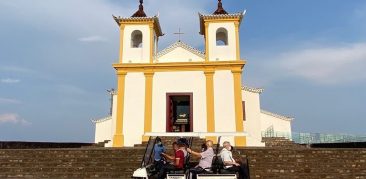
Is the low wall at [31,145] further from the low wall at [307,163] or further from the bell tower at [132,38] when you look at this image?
the low wall at [307,163]

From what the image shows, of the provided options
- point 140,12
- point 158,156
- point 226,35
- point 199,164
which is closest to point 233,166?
point 199,164

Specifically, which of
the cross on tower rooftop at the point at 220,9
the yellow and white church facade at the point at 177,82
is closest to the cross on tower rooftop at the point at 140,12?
the yellow and white church facade at the point at 177,82

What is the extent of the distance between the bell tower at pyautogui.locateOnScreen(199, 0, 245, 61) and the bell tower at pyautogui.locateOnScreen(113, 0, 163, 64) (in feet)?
10.5

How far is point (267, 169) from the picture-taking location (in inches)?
498

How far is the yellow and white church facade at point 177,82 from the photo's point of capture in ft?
62.2

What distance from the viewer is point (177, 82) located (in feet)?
64.9

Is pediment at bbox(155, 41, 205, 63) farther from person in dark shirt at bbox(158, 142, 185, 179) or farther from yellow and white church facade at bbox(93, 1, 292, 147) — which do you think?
person in dark shirt at bbox(158, 142, 185, 179)

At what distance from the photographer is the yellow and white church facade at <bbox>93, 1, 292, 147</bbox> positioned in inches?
747

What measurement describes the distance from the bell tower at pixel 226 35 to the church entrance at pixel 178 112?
111 inches

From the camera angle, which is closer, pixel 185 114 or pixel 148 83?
pixel 148 83

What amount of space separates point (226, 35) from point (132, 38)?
5720mm

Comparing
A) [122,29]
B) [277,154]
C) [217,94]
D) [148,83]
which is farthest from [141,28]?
[277,154]

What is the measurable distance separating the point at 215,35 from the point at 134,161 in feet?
32.9

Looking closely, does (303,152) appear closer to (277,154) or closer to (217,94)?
(277,154)
